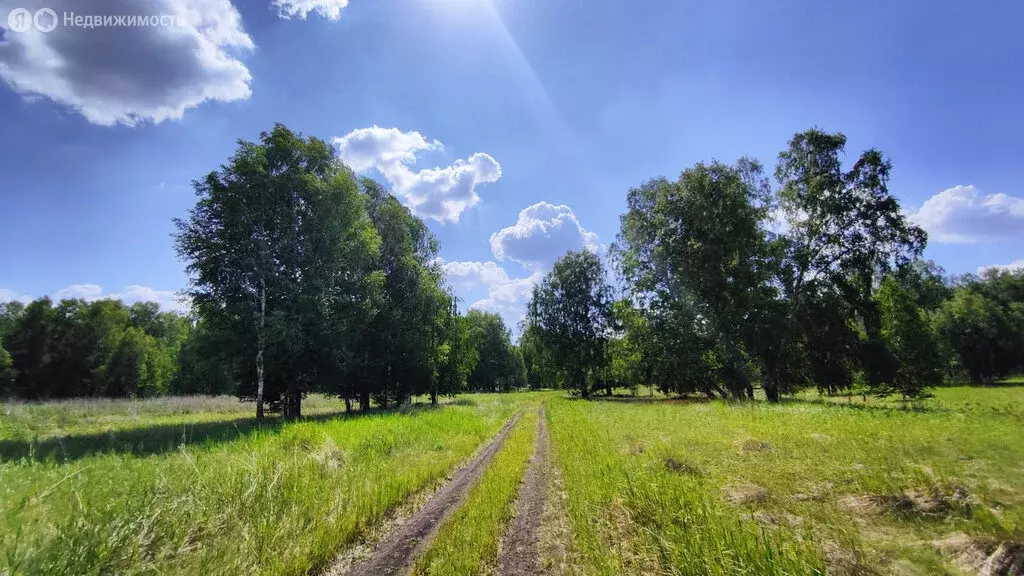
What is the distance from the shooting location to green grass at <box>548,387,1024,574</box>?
15.4 feet

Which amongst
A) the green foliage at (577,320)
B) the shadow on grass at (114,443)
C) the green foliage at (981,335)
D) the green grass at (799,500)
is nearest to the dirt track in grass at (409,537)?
the green grass at (799,500)

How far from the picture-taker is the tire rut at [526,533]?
5395 millimetres

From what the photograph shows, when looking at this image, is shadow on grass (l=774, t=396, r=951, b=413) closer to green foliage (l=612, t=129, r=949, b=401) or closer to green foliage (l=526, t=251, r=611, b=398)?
green foliage (l=612, t=129, r=949, b=401)

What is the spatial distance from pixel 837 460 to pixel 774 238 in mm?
29751

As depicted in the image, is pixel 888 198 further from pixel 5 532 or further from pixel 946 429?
pixel 5 532

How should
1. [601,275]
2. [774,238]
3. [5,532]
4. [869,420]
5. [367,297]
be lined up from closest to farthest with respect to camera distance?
[5,532], [869,420], [367,297], [774,238], [601,275]

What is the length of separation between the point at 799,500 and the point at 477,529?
5.78 meters

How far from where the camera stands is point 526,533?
6.47m

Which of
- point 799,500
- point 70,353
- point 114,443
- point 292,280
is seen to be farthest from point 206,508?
point 70,353

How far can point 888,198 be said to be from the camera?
28.2 metres

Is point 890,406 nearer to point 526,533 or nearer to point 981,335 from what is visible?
point 526,533

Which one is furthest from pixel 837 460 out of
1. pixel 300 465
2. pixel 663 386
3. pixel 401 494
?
pixel 663 386

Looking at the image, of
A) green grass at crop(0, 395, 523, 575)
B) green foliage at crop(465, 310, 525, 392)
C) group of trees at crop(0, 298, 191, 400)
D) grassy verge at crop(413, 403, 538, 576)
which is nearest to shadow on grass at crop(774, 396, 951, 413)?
grassy verge at crop(413, 403, 538, 576)

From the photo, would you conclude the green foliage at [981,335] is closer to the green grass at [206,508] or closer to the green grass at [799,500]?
the green grass at [799,500]
